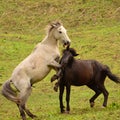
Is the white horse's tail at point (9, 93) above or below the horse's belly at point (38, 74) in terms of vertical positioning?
below

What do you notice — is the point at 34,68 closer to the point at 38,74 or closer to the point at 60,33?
the point at 38,74

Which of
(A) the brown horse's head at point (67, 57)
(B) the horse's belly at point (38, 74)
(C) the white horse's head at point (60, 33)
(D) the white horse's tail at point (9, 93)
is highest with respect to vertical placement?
(C) the white horse's head at point (60, 33)

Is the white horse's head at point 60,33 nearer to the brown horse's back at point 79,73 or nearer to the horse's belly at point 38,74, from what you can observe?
the brown horse's back at point 79,73

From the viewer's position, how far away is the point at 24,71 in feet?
36.0

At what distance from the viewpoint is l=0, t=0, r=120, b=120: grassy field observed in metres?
13.7

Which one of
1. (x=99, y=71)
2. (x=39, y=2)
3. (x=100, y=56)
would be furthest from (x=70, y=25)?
(x=99, y=71)

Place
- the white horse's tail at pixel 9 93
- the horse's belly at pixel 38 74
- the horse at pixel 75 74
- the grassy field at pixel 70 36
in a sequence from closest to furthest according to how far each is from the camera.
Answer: the white horse's tail at pixel 9 93
the horse's belly at pixel 38 74
the horse at pixel 75 74
the grassy field at pixel 70 36

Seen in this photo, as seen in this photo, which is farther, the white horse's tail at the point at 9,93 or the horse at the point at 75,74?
the horse at the point at 75,74

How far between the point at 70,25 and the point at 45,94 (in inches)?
585

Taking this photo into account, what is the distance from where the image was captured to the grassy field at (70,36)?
13.7m

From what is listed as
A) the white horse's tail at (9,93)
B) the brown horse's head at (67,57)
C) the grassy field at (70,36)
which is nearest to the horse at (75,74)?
the brown horse's head at (67,57)

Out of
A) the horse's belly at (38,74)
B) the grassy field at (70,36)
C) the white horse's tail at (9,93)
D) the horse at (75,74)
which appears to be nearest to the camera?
the white horse's tail at (9,93)

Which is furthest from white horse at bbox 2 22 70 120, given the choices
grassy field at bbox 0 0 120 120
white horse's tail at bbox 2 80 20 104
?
grassy field at bbox 0 0 120 120

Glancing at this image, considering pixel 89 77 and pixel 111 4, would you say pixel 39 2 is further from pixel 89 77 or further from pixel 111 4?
pixel 89 77
